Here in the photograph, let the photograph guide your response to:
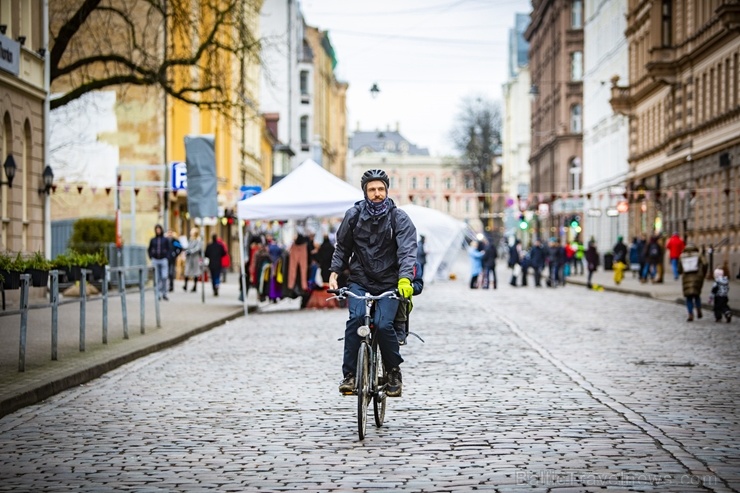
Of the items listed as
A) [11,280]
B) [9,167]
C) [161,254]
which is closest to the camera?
[11,280]

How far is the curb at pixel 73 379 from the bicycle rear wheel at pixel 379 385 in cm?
310

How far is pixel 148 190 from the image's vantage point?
42.6 meters

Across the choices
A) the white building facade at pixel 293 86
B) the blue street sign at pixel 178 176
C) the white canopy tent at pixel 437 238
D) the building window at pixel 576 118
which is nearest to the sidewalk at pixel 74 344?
the blue street sign at pixel 178 176

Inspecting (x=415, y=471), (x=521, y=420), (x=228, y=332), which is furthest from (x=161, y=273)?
(x=415, y=471)

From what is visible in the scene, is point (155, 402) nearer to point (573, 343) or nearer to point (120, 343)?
point (120, 343)

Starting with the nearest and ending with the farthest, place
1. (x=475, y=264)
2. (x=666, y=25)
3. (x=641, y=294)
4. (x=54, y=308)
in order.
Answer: (x=54, y=308)
(x=641, y=294)
(x=475, y=264)
(x=666, y=25)

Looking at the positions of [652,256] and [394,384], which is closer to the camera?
[394,384]

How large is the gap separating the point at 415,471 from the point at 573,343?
423 inches

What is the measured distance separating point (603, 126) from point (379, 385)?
6394 centimetres

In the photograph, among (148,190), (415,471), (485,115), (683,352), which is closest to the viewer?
(415,471)

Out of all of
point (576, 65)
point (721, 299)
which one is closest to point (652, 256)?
point (721, 299)

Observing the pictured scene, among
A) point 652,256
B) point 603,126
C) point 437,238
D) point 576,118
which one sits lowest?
point 652,256

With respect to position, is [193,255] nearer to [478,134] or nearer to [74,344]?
[74,344]

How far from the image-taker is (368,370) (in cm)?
883
